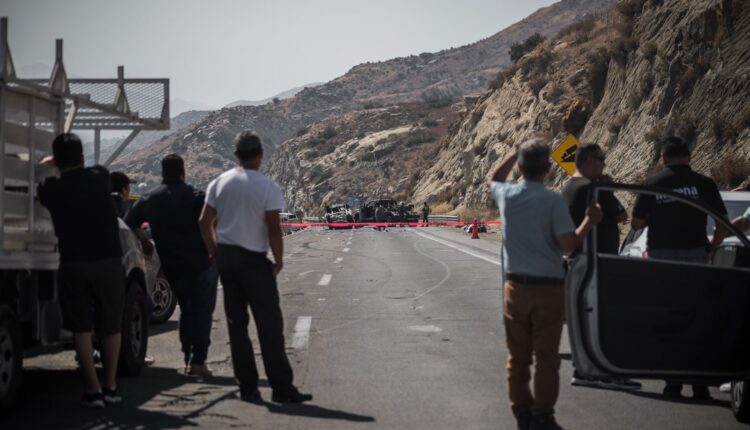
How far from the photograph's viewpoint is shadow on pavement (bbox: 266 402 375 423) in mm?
6918

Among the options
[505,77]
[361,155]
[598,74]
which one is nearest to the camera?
[598,74]

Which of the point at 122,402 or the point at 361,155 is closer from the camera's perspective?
the point at 122,402

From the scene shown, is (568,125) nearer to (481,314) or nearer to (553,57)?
(553,57)

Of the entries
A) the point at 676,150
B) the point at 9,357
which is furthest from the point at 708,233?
the point at 9,357

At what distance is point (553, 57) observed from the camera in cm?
6450

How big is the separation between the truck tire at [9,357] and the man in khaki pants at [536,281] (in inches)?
140

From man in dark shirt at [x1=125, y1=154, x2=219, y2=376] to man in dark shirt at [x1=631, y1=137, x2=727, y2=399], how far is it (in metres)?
3.89

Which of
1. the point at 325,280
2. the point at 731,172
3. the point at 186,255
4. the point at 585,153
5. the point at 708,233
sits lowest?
the point at 325,280

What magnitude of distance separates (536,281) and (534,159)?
81 cm

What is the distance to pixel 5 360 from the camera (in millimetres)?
6891

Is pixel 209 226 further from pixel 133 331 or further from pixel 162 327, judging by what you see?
pixel 162 327

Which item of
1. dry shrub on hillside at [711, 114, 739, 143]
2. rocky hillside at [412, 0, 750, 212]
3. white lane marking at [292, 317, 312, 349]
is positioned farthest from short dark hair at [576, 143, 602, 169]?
dry shrub on hillside at [711, 114, 739, 143]

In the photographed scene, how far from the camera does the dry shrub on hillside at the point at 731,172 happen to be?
99.1 feet

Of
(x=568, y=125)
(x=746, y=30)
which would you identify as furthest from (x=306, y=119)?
(x=746, y=30)
